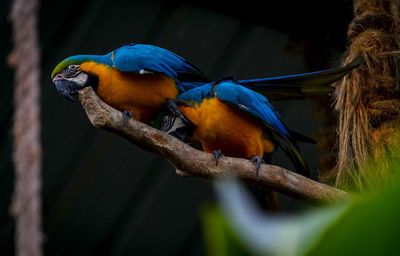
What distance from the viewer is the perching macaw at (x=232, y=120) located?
1.47 m

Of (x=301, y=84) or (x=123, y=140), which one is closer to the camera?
(x=301, y=84)

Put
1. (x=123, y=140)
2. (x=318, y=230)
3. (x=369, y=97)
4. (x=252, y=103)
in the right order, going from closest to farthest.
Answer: (x=318, y=230) < (x=369, y=97) < (x=252, y=103) < (x=123, y=140)

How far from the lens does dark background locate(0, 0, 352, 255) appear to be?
73.4 inches

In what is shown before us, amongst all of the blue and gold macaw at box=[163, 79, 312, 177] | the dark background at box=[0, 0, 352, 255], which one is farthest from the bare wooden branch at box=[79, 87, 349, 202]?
the dark background at box=[0, 0, 352, 255]

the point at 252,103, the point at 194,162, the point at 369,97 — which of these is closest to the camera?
the point at 194,162

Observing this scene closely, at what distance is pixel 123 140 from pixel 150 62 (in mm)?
610

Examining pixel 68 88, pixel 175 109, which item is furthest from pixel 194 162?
pixel 68 88

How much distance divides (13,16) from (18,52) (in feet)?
0.35

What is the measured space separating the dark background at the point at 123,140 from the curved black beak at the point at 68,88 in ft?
1.33

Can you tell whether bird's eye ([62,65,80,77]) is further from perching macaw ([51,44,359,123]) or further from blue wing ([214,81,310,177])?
blue wing ([214,81,310,177])

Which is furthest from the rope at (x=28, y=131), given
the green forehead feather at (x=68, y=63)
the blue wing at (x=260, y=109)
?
the blue wing at (x=260, y=109)

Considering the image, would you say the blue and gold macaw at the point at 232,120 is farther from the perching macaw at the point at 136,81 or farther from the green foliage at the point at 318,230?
the green foliage at the point at 318,230

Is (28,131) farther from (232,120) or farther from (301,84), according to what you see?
(301,84)

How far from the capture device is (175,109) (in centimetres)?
147
